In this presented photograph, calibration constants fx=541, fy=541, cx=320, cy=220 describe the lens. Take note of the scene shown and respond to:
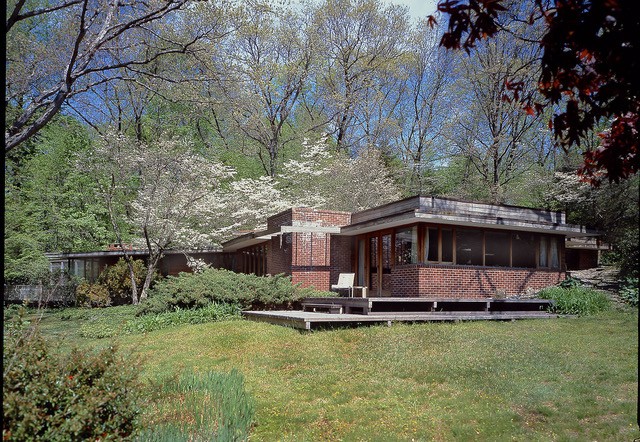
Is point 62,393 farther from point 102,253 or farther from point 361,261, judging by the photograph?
point 102,253

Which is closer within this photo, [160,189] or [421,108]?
[160,189]

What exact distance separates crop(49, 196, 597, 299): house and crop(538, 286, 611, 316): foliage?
145 cm

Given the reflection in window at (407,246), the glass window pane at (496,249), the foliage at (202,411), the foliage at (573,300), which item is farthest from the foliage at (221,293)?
the foliage at (202,411)

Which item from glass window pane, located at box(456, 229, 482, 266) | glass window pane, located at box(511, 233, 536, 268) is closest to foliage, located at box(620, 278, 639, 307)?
glass window pane, located at box(456, 229, 482, 266)

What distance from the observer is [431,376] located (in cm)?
752

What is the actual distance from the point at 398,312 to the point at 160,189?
12440 millimetres

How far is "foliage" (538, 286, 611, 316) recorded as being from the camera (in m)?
12.0

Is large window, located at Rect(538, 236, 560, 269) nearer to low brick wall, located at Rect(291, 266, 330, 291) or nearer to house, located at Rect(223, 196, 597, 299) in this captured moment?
house, located at Rect(223, 196, 597, 299)

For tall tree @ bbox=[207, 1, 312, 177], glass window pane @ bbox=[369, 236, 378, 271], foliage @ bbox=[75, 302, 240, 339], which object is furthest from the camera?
tall tree @ bbox=[207, 1, 312, 177]

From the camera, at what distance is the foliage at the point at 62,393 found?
322 centimetres

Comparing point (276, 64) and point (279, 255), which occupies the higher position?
point (276, 64)

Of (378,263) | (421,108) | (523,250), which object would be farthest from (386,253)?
(421,108)

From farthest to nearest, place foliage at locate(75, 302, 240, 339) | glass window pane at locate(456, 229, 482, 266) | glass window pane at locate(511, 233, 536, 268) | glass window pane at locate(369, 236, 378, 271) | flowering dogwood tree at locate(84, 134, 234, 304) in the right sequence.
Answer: flowering dogwood tree at locate(84, 134, 234, 304) → glass window pane at locate(369, 236, 378, 271) → glass window pane at locate(511, 233, 536, 268) → glass window pane at locate(456, 229, 482, 266) → foliage at locate(75, 302, 240, 339)

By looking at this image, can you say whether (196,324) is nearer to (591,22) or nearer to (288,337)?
(288,337)
